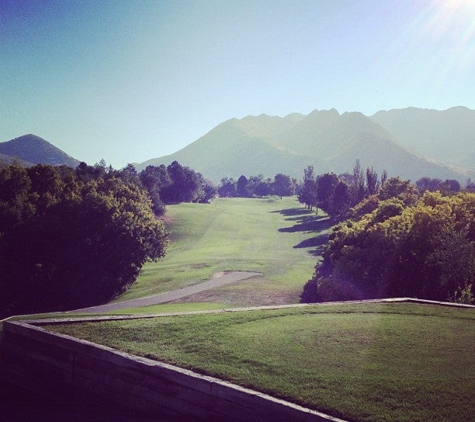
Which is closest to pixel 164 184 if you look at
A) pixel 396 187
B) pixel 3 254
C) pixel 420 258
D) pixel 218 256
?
pixel 218 256

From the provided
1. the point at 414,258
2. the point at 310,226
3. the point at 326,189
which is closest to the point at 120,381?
the point at 414,258

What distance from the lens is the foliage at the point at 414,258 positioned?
25203mm

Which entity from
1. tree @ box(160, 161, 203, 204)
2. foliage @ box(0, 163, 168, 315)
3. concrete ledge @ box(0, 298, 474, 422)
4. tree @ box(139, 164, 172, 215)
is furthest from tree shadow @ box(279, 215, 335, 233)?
concrete ledge @ box(0, 298, 474, 422)

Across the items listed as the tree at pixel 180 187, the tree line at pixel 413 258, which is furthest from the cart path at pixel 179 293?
the tree at pixel 180 187

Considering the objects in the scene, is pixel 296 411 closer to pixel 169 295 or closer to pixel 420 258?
pixel 420 258

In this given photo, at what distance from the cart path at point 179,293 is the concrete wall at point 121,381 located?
62.9ft

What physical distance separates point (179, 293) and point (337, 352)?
1134 inches

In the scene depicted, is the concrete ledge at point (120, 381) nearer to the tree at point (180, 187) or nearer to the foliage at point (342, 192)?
the foliage at point (342, 192)

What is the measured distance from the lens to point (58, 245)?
39.5m

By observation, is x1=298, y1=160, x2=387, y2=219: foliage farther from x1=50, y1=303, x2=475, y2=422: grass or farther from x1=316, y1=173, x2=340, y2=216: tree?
x1=50, y1=303, x2=475, y2=422: grass

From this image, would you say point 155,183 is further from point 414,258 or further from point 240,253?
point 414,258

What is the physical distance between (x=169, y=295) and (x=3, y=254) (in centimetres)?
1689

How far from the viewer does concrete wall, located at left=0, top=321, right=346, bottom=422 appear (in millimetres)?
9125

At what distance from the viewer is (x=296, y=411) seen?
335 inches
